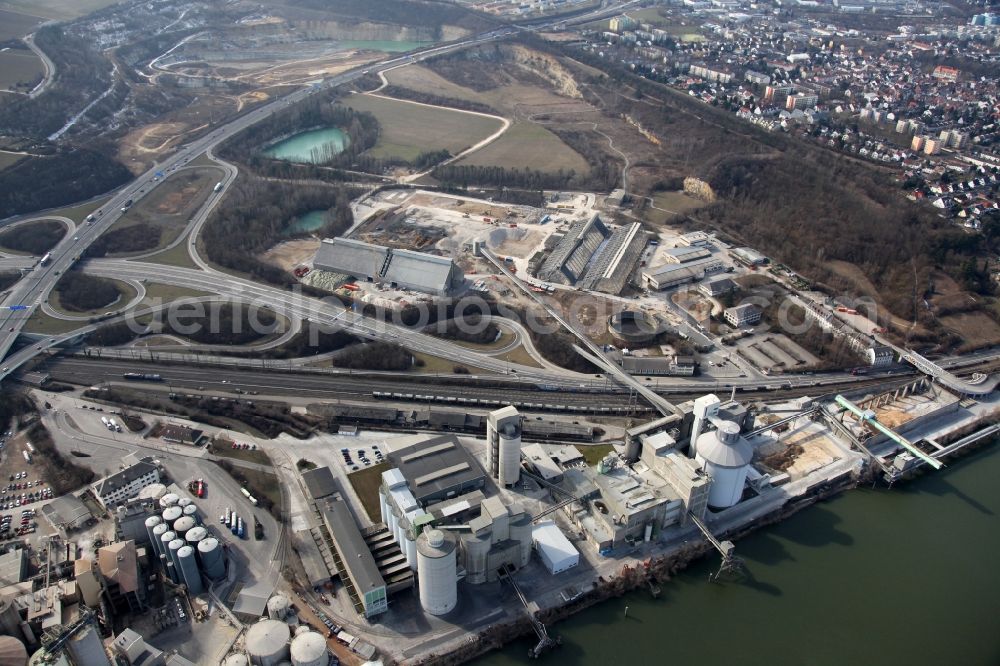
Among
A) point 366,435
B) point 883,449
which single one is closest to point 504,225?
point 366,435

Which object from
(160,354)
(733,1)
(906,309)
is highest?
(733,1)

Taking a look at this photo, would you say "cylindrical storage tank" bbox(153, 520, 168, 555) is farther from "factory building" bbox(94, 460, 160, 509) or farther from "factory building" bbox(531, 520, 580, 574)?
"factory building" bbox(531, 520, 580, 574)

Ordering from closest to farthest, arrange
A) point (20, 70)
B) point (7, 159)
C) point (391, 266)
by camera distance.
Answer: point (391, 266), point (7, 159), point (20, 70)

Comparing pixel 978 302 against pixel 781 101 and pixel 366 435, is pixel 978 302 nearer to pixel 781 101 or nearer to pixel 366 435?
pixel 366 435

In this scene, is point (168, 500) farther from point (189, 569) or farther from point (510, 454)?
point (510, 454)

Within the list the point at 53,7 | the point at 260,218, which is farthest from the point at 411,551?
the point at 53,7

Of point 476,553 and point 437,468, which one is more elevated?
point 476,553

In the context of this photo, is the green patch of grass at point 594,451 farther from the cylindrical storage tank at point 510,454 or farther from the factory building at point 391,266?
the factory building at point 391,266

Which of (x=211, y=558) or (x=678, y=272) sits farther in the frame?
(x=678, y=272)
